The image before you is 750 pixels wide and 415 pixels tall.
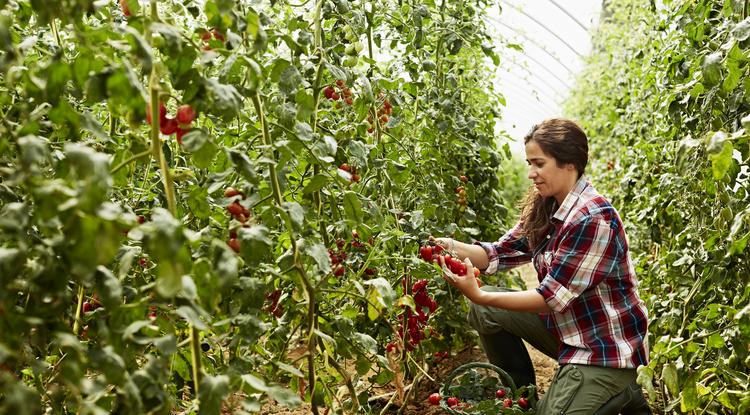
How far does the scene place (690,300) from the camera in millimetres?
2102

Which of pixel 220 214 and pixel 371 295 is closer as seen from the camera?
pixel 371 295

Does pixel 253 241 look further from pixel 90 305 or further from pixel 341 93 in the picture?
pixel 341 93

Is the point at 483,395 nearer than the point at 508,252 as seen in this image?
Yes

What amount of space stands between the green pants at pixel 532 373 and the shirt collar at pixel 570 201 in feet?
1.22

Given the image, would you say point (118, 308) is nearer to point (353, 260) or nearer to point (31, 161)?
point (31, 161)

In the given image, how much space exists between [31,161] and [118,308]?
234mm

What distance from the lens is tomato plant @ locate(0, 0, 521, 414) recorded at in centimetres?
91

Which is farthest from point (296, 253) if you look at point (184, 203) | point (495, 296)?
point (495, 296)

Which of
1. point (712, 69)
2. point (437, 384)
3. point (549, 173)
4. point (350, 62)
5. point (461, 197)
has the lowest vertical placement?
point (437, 384)

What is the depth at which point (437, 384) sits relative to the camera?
2775mm

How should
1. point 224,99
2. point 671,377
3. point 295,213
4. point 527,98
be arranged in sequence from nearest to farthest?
1. point 224,99
2. point 295,213
3. point 671,377
4. point 527,98

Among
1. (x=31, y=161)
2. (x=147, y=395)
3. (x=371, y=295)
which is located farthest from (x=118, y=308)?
(x=371, y=295)

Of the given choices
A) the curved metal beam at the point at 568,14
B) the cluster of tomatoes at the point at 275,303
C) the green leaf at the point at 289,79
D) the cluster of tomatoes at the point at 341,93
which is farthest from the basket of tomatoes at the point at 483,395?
the curved metal beam at the point at 568,14

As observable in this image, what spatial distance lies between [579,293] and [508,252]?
0.52 m
